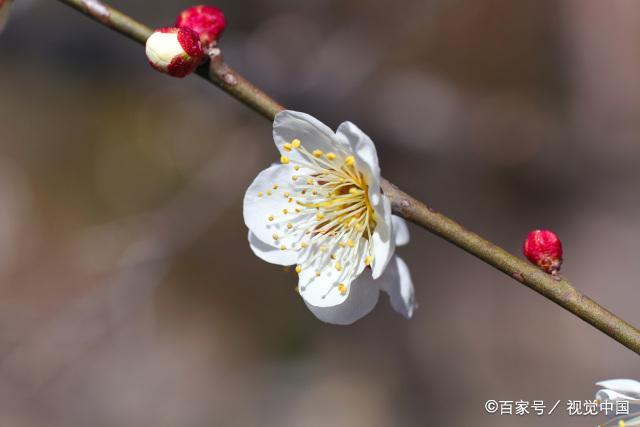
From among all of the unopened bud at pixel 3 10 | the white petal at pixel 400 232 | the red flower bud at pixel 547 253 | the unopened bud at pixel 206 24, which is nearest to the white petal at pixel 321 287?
the white petal at pixel 400 232

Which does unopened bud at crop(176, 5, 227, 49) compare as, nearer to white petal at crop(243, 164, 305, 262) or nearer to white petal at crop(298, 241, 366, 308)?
white petal at crop(243, 164, 305, 262)

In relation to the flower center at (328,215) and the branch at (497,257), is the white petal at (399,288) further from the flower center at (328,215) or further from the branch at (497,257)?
the branch at (497,257)

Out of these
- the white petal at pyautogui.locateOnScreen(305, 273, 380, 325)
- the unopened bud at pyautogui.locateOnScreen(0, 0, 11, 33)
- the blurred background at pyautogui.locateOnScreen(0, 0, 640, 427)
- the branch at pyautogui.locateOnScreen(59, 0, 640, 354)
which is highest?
the blurred background at pyautogui.locateOnScreen(0, 0, 640, 427)

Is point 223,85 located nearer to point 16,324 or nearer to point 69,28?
point 69,28

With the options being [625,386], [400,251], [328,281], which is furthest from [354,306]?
[400,251]

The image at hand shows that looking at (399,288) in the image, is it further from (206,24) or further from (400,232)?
(206,24)

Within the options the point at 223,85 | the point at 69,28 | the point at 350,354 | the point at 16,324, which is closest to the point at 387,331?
the point at 350,354

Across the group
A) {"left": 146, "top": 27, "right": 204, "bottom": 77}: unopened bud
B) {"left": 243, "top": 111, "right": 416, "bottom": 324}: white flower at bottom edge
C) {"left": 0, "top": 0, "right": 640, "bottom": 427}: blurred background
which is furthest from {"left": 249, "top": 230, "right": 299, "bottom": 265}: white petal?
{"left": 0, "top": 0, "right": 640, "bottom": 427}: blurred background
